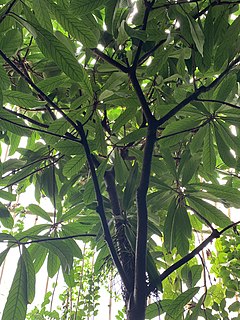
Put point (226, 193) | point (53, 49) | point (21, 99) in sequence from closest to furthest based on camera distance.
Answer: point (53, 49), point (21, 99), point (226, 193)

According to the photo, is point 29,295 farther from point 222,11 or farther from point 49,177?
point 222,11

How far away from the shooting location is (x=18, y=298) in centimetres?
62

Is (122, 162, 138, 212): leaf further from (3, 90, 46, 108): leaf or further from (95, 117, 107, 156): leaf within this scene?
(3, 90, 46, 108): leaf

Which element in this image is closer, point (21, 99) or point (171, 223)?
point (21, 99)

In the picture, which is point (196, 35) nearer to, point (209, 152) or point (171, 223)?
point (209, 152)

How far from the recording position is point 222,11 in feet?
2.06

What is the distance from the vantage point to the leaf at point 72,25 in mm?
463

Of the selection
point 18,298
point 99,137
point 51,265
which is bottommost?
point 18,298

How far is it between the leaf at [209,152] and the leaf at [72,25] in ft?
0.98

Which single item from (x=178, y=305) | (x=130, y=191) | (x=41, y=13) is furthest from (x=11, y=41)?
(x=178, y=305)

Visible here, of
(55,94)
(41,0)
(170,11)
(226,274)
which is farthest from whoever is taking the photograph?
(226,274)

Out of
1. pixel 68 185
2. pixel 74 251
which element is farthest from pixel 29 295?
pixel 68 185

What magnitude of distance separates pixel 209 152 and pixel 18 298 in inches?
16.3

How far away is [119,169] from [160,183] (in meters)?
0.08
